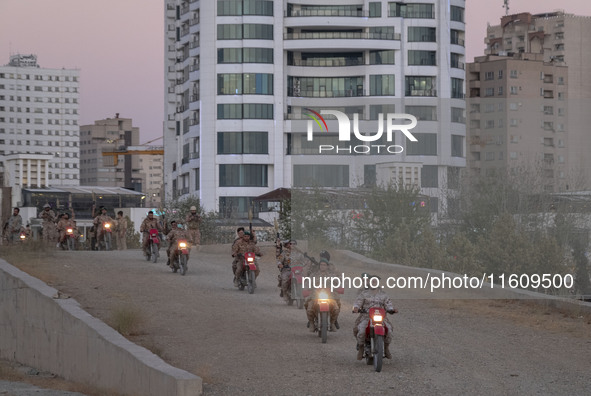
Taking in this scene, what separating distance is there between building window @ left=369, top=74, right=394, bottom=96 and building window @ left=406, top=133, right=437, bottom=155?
72924 millimetres

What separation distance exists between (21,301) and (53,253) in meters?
11.2

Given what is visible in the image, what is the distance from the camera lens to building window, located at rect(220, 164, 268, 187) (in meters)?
98.0

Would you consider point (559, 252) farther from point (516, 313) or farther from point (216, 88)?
point (216, 88)

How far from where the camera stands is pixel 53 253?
3462 centimetres

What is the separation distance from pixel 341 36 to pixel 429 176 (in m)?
74.6

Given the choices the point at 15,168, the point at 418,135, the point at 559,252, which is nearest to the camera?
the point at 418,135

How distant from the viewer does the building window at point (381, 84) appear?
9981cm

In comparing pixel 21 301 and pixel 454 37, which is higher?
pixel 454 37

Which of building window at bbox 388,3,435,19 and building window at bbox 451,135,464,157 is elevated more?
building window at bbox 388,3,435,19

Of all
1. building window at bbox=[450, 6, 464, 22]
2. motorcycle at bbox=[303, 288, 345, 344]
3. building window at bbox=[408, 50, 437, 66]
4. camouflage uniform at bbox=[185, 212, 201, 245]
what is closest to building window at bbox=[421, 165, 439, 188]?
motorcycle at bbox=[303, 288, 345, 344]

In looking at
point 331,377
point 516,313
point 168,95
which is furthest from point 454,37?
point 331,377

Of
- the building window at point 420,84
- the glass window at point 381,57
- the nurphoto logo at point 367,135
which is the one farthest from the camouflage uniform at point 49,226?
the building window at point 420,84

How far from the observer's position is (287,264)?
82.0 feet

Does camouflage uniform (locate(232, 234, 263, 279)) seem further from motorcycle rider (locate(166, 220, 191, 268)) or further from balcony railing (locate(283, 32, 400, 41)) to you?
balcony railing (locate(283, 32, 400, 41))
